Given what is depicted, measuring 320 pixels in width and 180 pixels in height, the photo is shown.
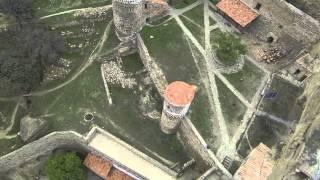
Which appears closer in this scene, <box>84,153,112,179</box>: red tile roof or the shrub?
the shrub

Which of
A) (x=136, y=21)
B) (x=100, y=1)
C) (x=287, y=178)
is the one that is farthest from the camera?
(x=100, y=1)

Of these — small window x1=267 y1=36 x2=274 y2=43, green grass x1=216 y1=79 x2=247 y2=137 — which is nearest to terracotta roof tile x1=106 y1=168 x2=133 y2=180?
green grass x1=216 y1=79 x2=247 y2=137

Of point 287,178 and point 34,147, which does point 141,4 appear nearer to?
point 34,147

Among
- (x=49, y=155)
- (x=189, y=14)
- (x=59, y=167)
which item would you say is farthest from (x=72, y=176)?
(x=189, y=14)

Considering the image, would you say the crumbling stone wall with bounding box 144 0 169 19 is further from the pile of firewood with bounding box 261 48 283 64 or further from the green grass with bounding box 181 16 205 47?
the pile of firewood with bounding box 261 48 283 64

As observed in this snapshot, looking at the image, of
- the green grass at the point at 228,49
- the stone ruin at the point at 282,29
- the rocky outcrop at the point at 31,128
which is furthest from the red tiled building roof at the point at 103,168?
the stone ruin at the point at 282,29

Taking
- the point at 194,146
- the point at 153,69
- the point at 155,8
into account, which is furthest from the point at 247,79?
the point at 155,8
